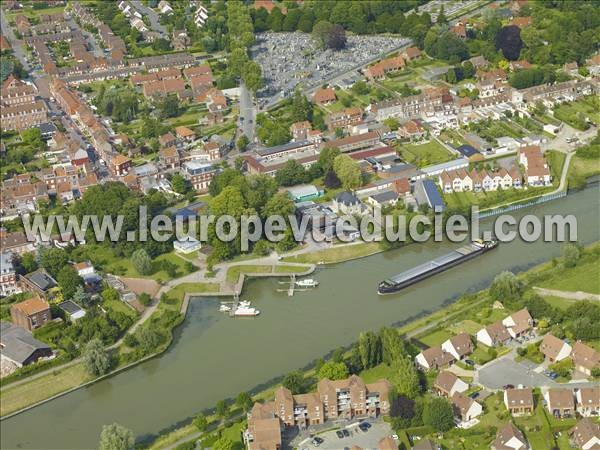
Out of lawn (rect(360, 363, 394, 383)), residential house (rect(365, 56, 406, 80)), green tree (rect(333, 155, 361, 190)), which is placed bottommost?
lawn (rect(360, 363, 394, 383))

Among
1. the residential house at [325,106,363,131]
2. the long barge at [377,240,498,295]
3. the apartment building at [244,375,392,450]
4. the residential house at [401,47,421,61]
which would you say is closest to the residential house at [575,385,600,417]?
the apartment building at [244,375,392,450]

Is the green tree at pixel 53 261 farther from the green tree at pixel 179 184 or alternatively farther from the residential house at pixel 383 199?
the residential house at pixel 383 199

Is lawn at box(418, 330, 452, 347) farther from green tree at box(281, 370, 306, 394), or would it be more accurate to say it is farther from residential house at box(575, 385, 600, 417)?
residential house at box(575, 385, 600, 417)

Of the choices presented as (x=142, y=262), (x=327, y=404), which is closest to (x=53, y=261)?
(x=142, y=262)

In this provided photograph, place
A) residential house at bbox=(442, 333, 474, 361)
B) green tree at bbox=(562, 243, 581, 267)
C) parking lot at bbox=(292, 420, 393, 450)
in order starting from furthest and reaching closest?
green tree at bbox=(562, 243, 581, 267), residential house at bbox=(442, 333, 474, 361), parking lot at bbox=(292, 420, 393, 450)

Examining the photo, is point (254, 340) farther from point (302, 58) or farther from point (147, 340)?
point (302, 58)

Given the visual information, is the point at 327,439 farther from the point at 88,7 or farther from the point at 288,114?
the point at 88,7
